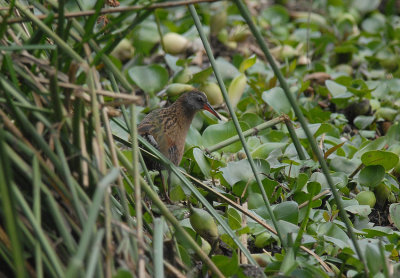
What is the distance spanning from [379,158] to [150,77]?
1595mm

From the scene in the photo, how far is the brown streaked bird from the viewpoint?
3240 mm

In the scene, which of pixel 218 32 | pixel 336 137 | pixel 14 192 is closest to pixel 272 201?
pixel 336 137

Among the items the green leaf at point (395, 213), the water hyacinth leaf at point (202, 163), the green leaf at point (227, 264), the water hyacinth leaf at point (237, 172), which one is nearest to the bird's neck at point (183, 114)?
the water hyacinth leaf at point (202, 163)

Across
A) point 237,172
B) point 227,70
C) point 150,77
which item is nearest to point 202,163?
point 237,172

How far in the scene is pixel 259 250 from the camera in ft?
8.46

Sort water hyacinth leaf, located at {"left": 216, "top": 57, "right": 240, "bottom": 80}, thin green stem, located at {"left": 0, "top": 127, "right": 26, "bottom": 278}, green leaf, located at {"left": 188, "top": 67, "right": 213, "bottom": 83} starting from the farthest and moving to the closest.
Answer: water hyacinth leaf, located at {"left": 216, "top": 57, "right": 240, "bottom": 80} → green leaf, located at {"left": 188, "top": 67, "right": 213, "bottom": 83} → thin green stem, located at {"left": 0, "top": 127, "right": 26, "bottom": 278}

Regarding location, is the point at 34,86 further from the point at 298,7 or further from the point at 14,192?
the point at 298,7

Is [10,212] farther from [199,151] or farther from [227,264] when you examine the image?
[199,151]

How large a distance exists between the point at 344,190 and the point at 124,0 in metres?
3.18

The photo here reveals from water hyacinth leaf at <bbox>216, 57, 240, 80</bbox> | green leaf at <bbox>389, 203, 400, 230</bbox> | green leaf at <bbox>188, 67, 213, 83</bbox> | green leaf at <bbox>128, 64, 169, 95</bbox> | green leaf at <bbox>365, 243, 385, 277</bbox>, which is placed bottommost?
green leaf at <bbox>389, 203, 400, 230</bbox>

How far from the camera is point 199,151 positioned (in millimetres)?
3088

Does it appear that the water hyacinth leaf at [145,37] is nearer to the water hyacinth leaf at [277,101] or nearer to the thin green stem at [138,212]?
the water hyacinth leaf at [277,101]

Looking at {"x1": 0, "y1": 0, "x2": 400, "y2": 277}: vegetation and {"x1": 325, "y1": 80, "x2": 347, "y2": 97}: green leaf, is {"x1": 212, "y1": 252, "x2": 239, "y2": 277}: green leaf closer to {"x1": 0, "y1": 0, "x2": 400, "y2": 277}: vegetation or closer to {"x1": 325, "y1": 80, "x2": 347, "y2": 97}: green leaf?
{"x1": 0, "y1": 0, "x2": 400, "y2": 277}: vegetation

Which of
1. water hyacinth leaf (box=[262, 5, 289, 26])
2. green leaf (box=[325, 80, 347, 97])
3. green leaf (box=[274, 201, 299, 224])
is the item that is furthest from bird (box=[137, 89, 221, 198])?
water hyacinth leaf (box=[262, 5, 289, 26])
